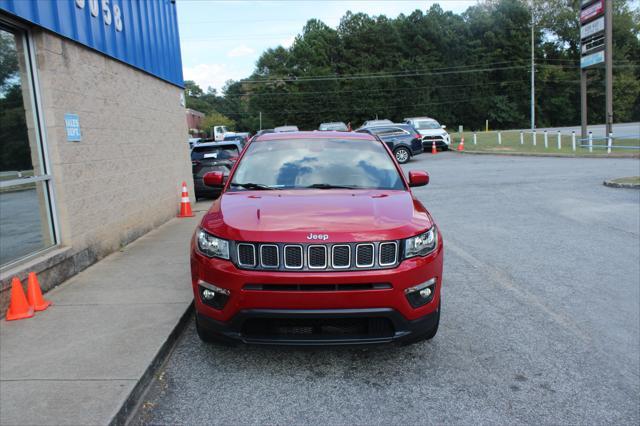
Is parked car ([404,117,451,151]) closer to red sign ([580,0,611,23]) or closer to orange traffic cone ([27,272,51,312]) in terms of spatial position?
red sign ([580,0,611,23])

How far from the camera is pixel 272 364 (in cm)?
374

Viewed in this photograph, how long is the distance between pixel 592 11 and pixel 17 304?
28.4 m

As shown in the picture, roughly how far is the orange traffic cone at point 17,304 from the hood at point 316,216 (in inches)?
83.0

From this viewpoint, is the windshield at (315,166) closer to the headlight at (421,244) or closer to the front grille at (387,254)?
the headlight at (421,244)

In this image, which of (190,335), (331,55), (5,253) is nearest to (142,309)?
(190,335)

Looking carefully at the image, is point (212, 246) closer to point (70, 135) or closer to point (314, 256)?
point (314, 256)

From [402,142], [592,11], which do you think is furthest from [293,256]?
[592,11]

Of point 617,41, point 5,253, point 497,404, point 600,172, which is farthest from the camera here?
point 617,41

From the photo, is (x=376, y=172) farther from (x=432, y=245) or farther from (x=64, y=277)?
(x=64, y=277)

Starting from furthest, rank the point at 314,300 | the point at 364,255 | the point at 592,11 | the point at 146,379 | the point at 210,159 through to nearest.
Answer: the point at 592,11, the point at 210,159, the point at 146,379, the point at 364,255, the point at 314,300

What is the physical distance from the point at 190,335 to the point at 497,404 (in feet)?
8.51

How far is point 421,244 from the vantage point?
3.49 metres

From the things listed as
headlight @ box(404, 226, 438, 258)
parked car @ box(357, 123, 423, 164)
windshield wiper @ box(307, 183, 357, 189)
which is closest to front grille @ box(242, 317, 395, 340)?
headlight @ box(404, 226, 438, 258)

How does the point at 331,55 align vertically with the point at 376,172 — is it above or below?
above
